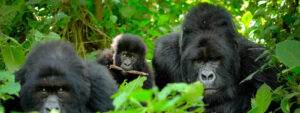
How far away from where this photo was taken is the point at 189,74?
15.3ft

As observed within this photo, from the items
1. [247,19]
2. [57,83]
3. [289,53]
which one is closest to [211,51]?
[289,53]

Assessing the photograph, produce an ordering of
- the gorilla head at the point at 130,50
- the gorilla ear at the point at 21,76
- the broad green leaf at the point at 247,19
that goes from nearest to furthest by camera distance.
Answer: the gorilla ear at the point at 21,76
the gorilla head at the point at 130,50
the broad green leaf at the point at 247,19

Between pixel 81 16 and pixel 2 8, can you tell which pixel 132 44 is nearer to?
pixel 81 16

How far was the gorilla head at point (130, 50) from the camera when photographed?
586 cm

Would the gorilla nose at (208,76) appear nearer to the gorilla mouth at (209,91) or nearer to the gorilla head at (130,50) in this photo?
the gorilla mouth at (209,91)

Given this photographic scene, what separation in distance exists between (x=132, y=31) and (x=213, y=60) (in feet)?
8.09

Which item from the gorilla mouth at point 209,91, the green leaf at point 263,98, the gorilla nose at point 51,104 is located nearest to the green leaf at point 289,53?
the green leaf at point 263,98

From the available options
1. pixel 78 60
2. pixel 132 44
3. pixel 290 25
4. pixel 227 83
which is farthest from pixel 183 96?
pixel 132 44

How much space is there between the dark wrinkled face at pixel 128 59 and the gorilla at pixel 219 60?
1.00m

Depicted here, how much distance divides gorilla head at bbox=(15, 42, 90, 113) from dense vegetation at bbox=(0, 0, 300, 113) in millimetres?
191

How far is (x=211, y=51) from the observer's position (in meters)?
4.50

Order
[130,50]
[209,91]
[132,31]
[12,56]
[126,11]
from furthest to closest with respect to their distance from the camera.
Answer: [132,31] < [130,50] < [126,11] < [209,91] < [12,56]

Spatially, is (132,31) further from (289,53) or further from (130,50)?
(289,53)

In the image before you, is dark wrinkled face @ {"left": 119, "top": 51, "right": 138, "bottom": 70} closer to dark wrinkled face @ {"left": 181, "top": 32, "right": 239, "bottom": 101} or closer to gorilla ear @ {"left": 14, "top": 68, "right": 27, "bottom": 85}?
dark wrinkled face @ {"left": 181, "top": 32, "right": 239, "bottom": 101}
